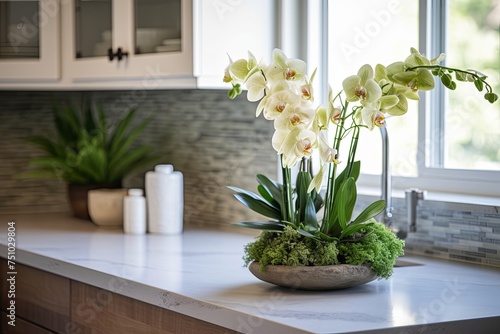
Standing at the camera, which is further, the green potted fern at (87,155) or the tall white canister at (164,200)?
the green potted fern at (87,155)

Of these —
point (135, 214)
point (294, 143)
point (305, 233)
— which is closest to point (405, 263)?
point (305, 233)

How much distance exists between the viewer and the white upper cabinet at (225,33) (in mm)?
2709

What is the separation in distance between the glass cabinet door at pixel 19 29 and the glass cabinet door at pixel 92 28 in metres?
0.20

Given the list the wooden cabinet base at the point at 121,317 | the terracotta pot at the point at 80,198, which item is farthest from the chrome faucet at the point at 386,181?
the terracotta pot at the point at 80,198

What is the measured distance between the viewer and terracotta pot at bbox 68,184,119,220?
11.0 ft

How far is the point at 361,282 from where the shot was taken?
6.37ft

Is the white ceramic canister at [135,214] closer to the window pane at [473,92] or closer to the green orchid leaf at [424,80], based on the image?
the window pane at [473,92]

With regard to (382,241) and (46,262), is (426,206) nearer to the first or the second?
(382,241)

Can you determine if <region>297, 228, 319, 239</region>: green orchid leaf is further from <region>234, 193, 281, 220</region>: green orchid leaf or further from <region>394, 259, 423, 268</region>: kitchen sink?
<region>394, 259, 423, 268</region>: kitchen sink

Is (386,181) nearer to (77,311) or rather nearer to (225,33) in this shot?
(225,33)

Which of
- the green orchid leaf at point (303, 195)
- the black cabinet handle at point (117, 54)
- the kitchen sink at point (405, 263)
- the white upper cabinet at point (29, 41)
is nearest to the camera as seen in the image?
the green orchid leaf at point (303, 195)

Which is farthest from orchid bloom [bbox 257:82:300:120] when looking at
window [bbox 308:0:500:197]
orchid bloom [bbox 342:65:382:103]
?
window [bbox 308:0:500:197]

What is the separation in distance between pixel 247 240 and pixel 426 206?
0.67 m

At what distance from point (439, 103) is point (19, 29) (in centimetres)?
171
